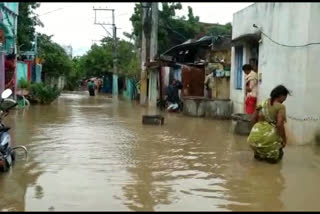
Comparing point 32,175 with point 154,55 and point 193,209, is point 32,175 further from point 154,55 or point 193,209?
point 154,55

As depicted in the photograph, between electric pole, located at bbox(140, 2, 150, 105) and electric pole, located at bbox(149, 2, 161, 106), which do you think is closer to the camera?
electric pole, located at bbox(149, 2, 161, 106)

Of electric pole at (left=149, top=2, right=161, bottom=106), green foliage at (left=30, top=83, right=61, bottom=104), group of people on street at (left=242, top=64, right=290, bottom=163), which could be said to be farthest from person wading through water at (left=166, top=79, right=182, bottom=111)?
group of people on street at (left=242, top=64, right=290, bottom=163)

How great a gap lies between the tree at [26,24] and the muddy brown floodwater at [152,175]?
741 inches

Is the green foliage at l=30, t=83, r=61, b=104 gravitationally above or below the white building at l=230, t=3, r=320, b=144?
below

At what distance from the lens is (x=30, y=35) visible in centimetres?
3200

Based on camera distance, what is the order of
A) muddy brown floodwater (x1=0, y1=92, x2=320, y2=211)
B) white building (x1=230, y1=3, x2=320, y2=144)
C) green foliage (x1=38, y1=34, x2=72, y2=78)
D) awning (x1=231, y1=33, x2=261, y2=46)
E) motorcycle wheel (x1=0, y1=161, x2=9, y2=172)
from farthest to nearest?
green foliage (x1=38, y1=34, x2=72, y2=78) → awning (x1=231, y1=33, x2=261, y2=46) → white building (x1=230, y1=3, x2=320, y2=144) → motorcycle wheel (x1=0, y1=161, x2=9, y2=172) → muddy brown floodwater (x1=0, y1=92, x2=320, y2=211)

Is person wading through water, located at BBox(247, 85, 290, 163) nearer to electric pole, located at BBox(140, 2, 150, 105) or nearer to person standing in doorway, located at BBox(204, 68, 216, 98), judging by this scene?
person standing in doorway, located at BBox(204, 68, 216, 98)

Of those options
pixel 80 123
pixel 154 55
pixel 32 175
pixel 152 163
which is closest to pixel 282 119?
pixel 152 163

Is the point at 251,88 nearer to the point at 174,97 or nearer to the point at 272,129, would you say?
the point at 272,129

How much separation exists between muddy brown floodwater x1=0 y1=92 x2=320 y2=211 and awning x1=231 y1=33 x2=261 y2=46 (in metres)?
3.52

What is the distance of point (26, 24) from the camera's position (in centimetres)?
3117

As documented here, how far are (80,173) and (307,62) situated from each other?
563 cm

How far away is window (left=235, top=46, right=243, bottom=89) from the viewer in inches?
667

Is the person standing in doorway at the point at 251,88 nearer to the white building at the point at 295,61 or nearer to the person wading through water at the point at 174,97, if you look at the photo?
the white building at the point at 295,61
